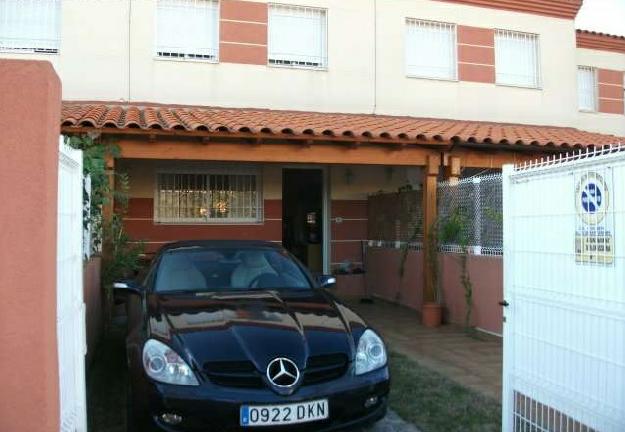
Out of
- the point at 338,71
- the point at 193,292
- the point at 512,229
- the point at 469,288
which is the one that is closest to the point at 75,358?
the point at 193,292

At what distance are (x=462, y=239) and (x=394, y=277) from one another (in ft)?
8.64

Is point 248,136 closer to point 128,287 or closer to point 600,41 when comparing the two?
point 128,287

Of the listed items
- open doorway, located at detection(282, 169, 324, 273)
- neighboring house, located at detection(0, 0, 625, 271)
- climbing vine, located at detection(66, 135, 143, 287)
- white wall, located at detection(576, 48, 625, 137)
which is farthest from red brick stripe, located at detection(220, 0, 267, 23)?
white wall, located at detection(576, 48, 625, 137)

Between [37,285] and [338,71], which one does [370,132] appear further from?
[37,285]

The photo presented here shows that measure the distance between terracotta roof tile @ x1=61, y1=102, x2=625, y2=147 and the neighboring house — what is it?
38 mm

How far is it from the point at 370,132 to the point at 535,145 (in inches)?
114

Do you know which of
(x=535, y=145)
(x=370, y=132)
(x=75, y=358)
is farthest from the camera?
(x=535, y=145)

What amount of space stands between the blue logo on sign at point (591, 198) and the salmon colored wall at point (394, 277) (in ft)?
22.2

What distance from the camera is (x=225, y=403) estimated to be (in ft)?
12.3

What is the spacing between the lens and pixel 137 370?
4.09 m

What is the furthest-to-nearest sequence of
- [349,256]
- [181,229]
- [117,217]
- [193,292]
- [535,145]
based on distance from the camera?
[349,256] → [181,229] → [535,145] → [117,217] → [193,292]

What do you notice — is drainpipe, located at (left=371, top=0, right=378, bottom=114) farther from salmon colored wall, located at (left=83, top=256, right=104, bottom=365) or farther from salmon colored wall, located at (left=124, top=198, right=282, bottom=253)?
salmon colored wall, located at (left=83, top=256, right=104, bottom=365)

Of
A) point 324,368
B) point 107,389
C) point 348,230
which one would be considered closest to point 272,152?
point 348,230

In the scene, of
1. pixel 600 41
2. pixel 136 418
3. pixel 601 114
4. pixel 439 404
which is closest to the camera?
pixel 136 418
